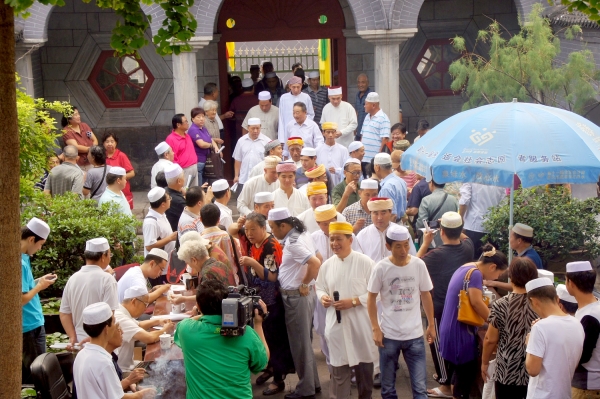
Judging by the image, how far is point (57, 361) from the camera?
6402mm

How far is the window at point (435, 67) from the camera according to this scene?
17.4 m

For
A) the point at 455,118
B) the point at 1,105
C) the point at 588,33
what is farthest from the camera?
the point at 588,33

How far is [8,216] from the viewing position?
191 inches

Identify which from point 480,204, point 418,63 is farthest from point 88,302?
point 418,63

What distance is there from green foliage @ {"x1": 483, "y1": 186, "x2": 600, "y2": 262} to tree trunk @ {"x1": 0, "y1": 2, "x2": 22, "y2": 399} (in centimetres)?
653

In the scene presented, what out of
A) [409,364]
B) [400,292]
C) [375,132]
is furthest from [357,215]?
[375,132]

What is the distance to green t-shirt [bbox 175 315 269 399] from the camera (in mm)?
5586

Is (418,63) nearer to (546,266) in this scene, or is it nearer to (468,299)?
(546,266)

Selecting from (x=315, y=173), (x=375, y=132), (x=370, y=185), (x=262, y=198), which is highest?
(x=375, y=132)

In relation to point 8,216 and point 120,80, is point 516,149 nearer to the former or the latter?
Answer: point 8,216

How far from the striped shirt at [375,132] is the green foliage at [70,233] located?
14.9 feet

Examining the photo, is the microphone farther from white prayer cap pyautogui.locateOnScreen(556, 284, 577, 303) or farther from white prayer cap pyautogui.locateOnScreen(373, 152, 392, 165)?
white prayer cap pyautogui.locateOnScreen(373, 152, 392, 165)

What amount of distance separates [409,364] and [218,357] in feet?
8.00

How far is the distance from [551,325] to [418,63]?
40.1 ft
